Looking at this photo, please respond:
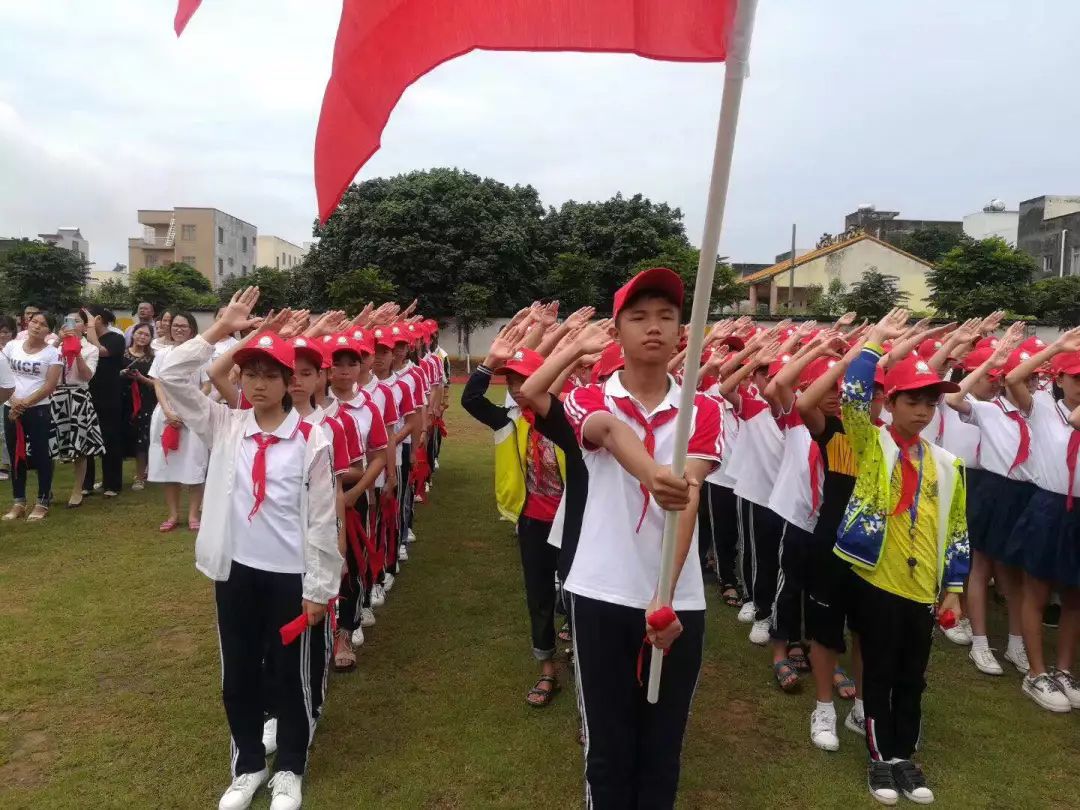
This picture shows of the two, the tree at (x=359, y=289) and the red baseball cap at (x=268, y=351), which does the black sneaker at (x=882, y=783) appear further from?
the tree at (x=359, y=289)

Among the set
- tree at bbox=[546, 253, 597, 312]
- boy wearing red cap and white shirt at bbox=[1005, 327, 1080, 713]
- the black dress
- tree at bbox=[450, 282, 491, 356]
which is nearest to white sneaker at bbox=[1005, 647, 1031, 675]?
boy wearing red cap and white shirt at bbox=[1005, 327, 1080, 713]

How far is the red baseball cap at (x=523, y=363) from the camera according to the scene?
3092 mm

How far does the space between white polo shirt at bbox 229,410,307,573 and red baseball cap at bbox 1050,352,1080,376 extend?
13.0 ft

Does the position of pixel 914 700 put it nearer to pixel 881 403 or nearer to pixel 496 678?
pixel 881 403

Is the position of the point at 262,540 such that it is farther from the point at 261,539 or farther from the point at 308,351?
the point at 308,351

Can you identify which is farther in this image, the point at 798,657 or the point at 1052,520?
the point at 798,657

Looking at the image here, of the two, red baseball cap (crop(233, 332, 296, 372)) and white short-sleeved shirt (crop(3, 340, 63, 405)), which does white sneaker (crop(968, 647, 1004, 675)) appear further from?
white short-sleeved shirt (crop(3, 340, 63, 405))

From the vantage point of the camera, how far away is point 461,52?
2.11m

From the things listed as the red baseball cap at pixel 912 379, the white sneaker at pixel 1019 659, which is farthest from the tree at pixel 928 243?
the red baseball cap at pixel 912 379

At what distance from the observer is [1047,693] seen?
441cm

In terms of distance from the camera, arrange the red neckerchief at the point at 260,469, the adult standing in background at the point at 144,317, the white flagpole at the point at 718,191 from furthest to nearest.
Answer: the adult standing in background at the point at 144,317
the red neckerchief at the point at 260,469
the white flagpole at the point at 718,191

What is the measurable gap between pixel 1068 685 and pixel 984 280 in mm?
25721

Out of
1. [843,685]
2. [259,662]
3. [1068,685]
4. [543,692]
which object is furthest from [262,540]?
[1068,685]

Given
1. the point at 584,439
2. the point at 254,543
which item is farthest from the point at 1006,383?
the point at 254,543
